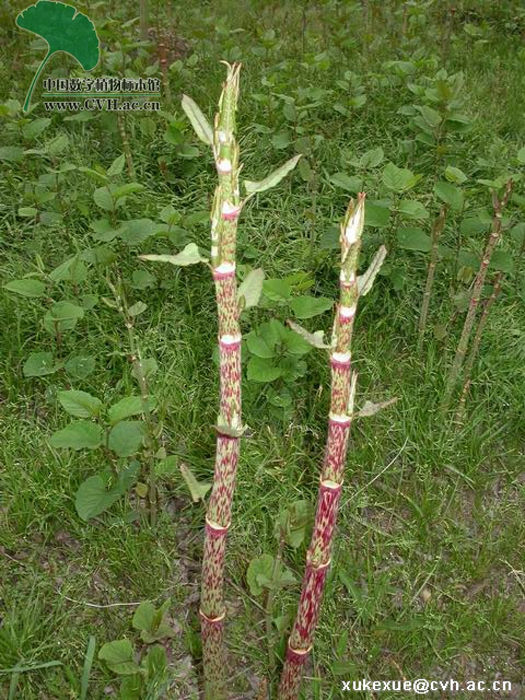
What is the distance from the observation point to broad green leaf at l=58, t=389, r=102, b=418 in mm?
1935

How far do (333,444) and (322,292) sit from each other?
1668 millimetres

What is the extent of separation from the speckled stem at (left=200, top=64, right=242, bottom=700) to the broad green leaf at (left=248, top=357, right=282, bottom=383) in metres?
0.88

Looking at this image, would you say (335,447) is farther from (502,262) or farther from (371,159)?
(371,159)

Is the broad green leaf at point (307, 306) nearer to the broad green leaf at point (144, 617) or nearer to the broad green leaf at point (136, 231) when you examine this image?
the broad green leaf at point (136, 231)

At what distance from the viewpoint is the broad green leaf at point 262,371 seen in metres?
2.24

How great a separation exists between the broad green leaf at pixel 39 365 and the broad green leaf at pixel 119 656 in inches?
39.3

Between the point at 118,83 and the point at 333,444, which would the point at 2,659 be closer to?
the point at 333,444

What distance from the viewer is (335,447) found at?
1.29 m

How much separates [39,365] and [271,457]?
2.70 ft

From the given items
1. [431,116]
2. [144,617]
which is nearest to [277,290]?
[144,617]

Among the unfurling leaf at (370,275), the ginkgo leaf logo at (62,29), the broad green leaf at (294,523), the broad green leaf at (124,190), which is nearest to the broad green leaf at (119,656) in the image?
→ the broad green leaf at (294,523)

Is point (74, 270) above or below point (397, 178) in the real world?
below

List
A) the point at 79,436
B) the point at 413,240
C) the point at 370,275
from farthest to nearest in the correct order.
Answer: the point at 413,240 → the point at 79,436 → the point at 370,275

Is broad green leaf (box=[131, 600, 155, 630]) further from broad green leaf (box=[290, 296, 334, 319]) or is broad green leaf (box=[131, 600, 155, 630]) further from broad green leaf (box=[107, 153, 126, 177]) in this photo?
broad green leaf (box=[107, 153, 126, 177])
